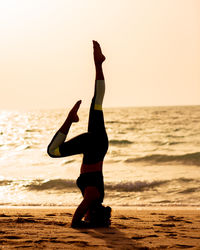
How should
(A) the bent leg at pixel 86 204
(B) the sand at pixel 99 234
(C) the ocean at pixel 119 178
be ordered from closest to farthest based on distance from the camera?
(B) the sand at pixel 99 234 → (A) the bent leg at pixel 86 204 → (C) the ocean at pixel 119 178

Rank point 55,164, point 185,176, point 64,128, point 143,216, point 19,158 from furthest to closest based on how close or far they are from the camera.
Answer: point 19,158 < point 55,164 < point 185,176 < point 143,216 < point 64,128

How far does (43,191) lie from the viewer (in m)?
12.8

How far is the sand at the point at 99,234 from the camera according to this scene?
4992mm

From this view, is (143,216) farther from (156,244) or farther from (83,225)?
(156,244)

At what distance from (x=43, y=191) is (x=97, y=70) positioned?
24.0 feet

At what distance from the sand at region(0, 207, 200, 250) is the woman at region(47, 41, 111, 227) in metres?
0.32

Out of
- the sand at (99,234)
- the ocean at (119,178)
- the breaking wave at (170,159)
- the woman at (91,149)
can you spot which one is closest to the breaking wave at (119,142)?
the ocean at (119,178)

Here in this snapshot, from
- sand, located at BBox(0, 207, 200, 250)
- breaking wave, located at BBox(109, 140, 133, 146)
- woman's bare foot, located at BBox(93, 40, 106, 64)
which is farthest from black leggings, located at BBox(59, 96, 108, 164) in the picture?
breaking wave, located at BBox(109, 140, 133, 146)

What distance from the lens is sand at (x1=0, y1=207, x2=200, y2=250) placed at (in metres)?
4.99

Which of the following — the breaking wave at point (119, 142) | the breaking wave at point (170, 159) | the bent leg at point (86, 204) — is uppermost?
the bent leg at point (86, 204)

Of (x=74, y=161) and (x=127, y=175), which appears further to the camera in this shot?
(x=74, y=161)

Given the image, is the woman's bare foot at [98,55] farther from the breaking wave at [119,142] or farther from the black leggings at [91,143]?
the breaking wave at [119,142]

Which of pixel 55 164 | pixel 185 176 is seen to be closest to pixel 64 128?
pixel 185 176

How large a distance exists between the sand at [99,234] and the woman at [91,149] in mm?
320
